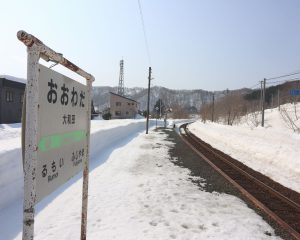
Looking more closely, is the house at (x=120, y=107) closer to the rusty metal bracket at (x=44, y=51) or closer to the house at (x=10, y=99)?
the house at (x=10, y=99)

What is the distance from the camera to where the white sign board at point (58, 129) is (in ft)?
8.01

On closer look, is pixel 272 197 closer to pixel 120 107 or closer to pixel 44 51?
pixel 44 51

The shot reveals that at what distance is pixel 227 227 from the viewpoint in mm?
5500

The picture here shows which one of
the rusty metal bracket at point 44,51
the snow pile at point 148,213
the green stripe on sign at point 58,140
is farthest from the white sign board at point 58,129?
the snow pile at point 148,213

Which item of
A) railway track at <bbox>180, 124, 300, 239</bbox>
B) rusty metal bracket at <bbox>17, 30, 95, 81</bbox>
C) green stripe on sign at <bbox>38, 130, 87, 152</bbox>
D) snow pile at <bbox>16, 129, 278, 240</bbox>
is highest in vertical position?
rusty metal bracket at <bbox>17, 30, 95, 81</bbox>

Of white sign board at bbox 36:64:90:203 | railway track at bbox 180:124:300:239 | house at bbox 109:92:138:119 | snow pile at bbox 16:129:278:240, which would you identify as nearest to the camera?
white sign board at bbox 36:64:90:203

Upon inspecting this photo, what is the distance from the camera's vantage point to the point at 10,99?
2839cm

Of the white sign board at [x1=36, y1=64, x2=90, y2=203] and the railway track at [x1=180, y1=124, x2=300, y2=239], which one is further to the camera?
the railway track at [x1=180, y1=124, x2=300, y2=239]

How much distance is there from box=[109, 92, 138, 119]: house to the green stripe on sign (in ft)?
268

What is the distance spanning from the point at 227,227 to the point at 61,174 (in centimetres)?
361

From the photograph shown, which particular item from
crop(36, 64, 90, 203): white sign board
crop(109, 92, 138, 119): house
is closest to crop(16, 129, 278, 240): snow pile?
crop(36, 64, 90, 203): white sign board

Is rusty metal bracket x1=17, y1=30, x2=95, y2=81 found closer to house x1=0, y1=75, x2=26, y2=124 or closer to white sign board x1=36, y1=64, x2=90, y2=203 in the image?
white sign board x1=36, y1=64, x2=90, y2=203

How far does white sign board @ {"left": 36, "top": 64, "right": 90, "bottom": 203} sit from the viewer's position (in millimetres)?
2441

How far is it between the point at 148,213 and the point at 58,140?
377 cm
